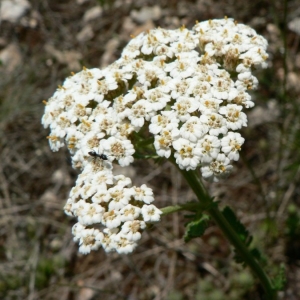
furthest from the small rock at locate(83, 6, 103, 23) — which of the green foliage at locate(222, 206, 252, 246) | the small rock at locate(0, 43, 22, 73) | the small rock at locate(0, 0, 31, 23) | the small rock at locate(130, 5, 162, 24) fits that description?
the green foliage at locate(222, 206, 252, 246)

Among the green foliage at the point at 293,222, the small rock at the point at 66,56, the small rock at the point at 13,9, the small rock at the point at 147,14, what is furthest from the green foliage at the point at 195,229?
the small rock at the point at 13,9

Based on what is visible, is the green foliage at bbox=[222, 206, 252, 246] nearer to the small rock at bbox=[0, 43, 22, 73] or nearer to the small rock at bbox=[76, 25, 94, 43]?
the small rock at bbox=[76, 25, 94, 43]

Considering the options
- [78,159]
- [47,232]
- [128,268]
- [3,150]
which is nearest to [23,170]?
[3,150]

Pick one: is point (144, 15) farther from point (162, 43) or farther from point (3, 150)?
point (162, 43)

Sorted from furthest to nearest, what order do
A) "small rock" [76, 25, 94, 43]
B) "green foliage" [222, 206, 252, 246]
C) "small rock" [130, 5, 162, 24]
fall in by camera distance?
1. "small rock" [76, 25, 94, 43]
2. "small rock" [130, 5, 162, 24]
3. "green foliage" [222, 206, 252, 246]

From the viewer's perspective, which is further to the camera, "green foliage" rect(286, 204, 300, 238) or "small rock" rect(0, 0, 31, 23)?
"small rock" rect(0, 0, 31, 23)

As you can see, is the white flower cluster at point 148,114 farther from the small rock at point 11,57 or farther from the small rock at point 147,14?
the small rock at point 11,57
